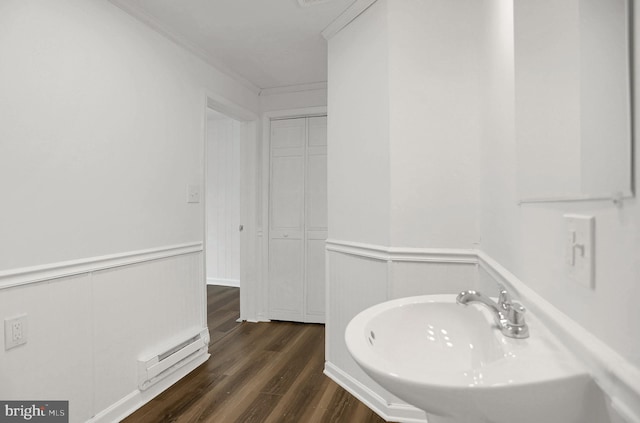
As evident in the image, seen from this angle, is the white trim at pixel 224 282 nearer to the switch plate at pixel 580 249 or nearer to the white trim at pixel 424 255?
the white trim at pixel 424 255

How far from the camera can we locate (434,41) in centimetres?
179

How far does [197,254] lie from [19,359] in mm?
1257

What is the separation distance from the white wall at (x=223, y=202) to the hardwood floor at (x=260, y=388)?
1965 millimetres

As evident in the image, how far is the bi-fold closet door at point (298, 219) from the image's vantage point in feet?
11.3

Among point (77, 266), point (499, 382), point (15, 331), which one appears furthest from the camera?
point (77, 266)

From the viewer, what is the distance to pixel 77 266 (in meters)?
1.71

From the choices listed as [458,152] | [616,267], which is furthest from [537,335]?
[458,152]

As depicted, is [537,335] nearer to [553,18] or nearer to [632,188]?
[632,188]

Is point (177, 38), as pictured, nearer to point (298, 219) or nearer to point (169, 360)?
point (298, 219)

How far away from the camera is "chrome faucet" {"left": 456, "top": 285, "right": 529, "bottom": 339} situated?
33.6 inches

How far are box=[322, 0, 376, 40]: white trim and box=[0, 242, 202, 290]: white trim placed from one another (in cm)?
179

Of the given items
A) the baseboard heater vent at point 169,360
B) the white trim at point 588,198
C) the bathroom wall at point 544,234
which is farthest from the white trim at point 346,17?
the baseboard heater vent at point 169,360

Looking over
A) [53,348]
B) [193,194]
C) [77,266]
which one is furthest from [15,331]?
[193,194]

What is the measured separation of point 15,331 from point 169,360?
3.11 ft
